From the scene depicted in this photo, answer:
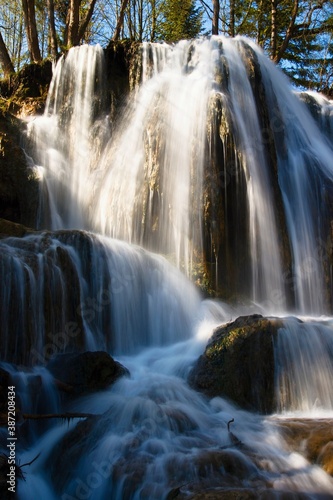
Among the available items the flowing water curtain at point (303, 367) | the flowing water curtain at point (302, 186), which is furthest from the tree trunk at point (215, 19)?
the flowing water curtain at point (303, 367)

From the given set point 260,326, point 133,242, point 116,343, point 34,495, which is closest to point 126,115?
point 133,242

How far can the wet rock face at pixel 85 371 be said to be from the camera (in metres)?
6.19

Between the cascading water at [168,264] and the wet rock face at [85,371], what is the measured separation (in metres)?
0.14

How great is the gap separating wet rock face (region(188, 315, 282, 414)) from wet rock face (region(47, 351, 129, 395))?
3.83ft

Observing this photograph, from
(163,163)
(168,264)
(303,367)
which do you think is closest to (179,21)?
(163,163)

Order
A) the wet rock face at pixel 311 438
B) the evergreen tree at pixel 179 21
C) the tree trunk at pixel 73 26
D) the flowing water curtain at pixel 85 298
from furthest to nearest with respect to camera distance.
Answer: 1. the evergreen tree at pixel 179 21
2. the tree trunk at pixel 73 26
3. the flowing water curtain at pixel 85 298
4. the wet rock face at pixel 311 438

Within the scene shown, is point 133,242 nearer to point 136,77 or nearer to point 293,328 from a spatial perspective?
point 293,328

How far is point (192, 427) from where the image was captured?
5523mm

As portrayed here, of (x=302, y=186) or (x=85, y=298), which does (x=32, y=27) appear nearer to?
(x=302, y=186)

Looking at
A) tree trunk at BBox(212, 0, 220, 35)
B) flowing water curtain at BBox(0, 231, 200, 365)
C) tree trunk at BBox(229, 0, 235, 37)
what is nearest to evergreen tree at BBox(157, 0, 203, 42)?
tree trunk at BBox(229, 0, 235, 37)

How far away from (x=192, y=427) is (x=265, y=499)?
155 centimetres

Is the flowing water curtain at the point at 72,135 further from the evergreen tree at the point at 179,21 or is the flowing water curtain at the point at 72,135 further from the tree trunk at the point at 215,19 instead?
the evergreen tree at the point at 179,21

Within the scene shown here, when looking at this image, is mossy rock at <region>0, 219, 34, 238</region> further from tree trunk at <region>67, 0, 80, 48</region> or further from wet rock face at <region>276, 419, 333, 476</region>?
tree trunk at <region>67, 0, 80, 48</region>

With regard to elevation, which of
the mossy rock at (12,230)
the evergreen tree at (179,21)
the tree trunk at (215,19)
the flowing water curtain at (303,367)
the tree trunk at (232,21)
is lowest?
the flowing water curtain at (303,367)
